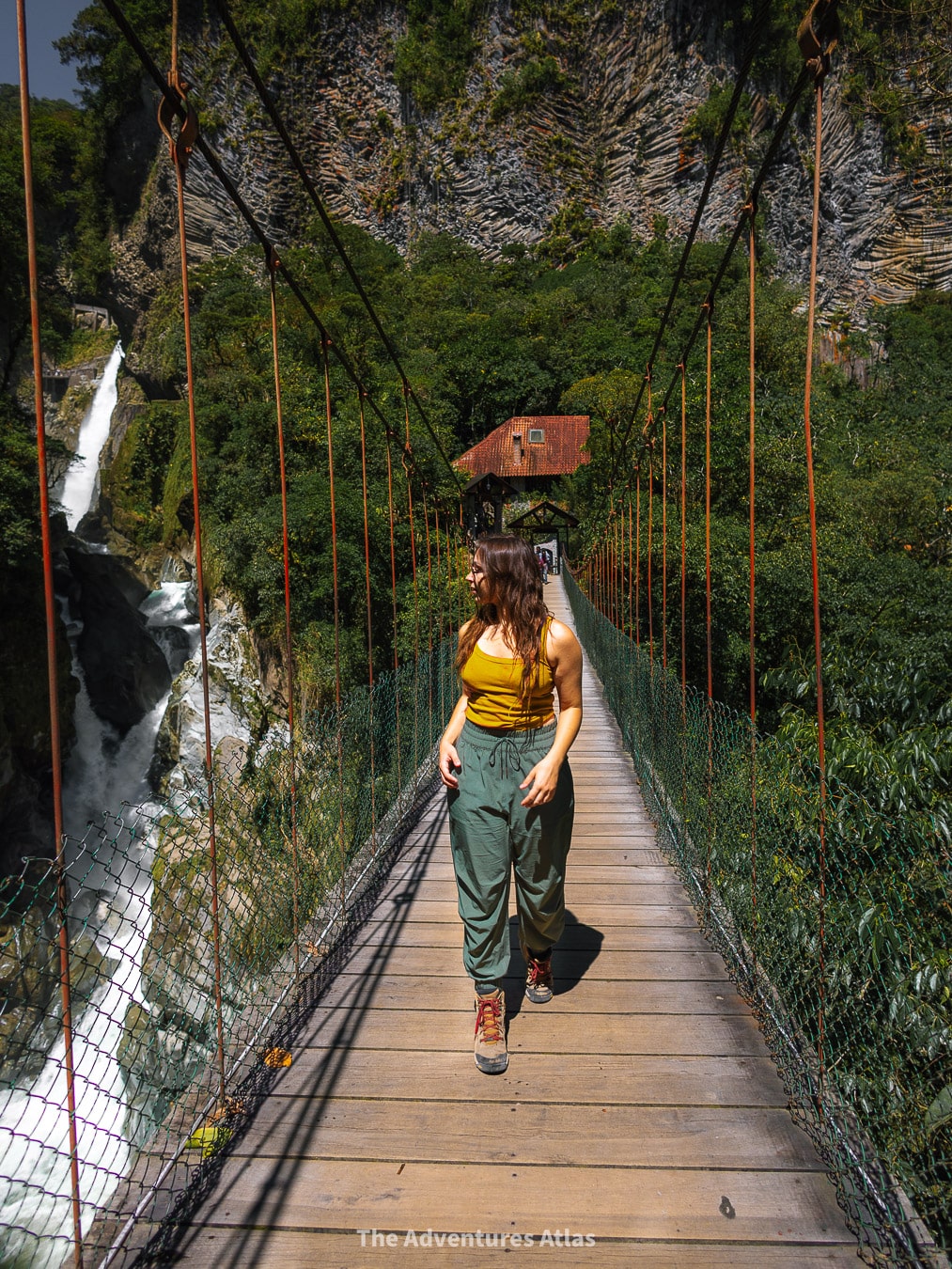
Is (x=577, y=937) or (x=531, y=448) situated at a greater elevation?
(x=531, y=448)

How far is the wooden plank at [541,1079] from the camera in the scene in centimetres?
143

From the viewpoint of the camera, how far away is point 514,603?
5.12 ft

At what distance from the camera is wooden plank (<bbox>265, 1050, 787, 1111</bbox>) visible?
143 cm

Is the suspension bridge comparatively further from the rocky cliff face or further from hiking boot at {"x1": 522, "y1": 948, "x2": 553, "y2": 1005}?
the rocky cliff face

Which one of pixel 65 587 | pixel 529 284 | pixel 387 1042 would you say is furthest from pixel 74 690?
pixel 529 284

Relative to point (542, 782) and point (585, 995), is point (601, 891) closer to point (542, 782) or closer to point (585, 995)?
point (585, 995)

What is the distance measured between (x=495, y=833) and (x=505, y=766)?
0.13m

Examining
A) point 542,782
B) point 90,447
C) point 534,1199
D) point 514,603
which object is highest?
point 90,447

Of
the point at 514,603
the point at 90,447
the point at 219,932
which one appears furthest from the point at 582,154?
the point at 219,932

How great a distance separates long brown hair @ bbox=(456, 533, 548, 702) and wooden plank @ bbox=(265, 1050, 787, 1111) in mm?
715

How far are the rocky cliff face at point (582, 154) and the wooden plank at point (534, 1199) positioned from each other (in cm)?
2624

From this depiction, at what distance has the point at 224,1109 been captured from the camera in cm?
137

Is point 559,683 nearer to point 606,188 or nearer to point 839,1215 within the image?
point 839,1215

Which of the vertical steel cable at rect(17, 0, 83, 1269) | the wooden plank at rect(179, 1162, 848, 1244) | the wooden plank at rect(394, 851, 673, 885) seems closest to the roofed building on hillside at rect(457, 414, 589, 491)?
the wooden plank at rect(394, 851, 673, 885)
